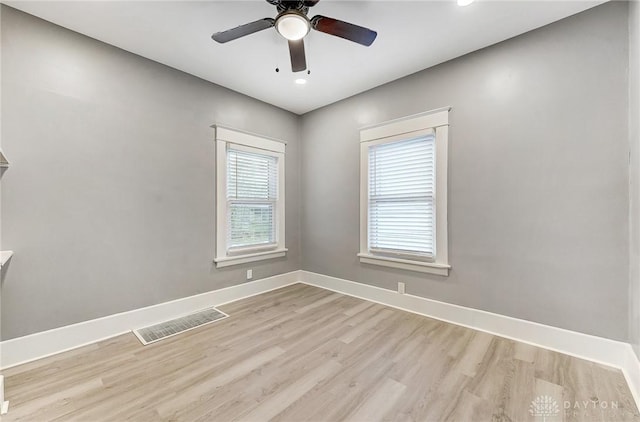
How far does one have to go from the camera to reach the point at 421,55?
2.82 meters

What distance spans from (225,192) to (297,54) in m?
1.99

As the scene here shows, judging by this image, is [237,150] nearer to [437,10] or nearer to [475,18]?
[437,10]

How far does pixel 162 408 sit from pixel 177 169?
7.62ft

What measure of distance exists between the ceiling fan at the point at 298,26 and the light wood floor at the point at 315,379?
250cm

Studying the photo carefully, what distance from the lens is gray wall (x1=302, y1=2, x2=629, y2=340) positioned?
211 cm

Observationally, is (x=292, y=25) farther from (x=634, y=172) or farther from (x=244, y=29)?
(x=634, y=172)

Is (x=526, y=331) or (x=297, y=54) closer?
(x=297, y=54)

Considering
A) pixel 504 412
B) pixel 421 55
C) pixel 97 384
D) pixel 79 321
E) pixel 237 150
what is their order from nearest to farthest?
pixel 504 412
pixel 97 384
pixel 79 321
pixel 421 55
pixel 237 150

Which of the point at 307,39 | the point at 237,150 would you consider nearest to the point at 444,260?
the point at 307,39

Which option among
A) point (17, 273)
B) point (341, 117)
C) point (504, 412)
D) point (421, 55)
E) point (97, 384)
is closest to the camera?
point (504, 412)

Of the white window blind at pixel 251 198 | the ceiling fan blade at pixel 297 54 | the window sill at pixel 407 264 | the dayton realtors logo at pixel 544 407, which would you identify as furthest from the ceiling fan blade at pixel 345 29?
the dayton realtors logo at pixel 544 407

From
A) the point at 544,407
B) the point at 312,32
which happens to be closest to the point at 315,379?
the point at 544,407

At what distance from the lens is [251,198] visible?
150 inches

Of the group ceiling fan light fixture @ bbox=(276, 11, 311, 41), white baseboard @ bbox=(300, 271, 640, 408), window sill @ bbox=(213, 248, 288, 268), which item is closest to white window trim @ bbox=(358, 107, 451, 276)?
white baseboard @ bbox=(300, 271, 640, 408)
